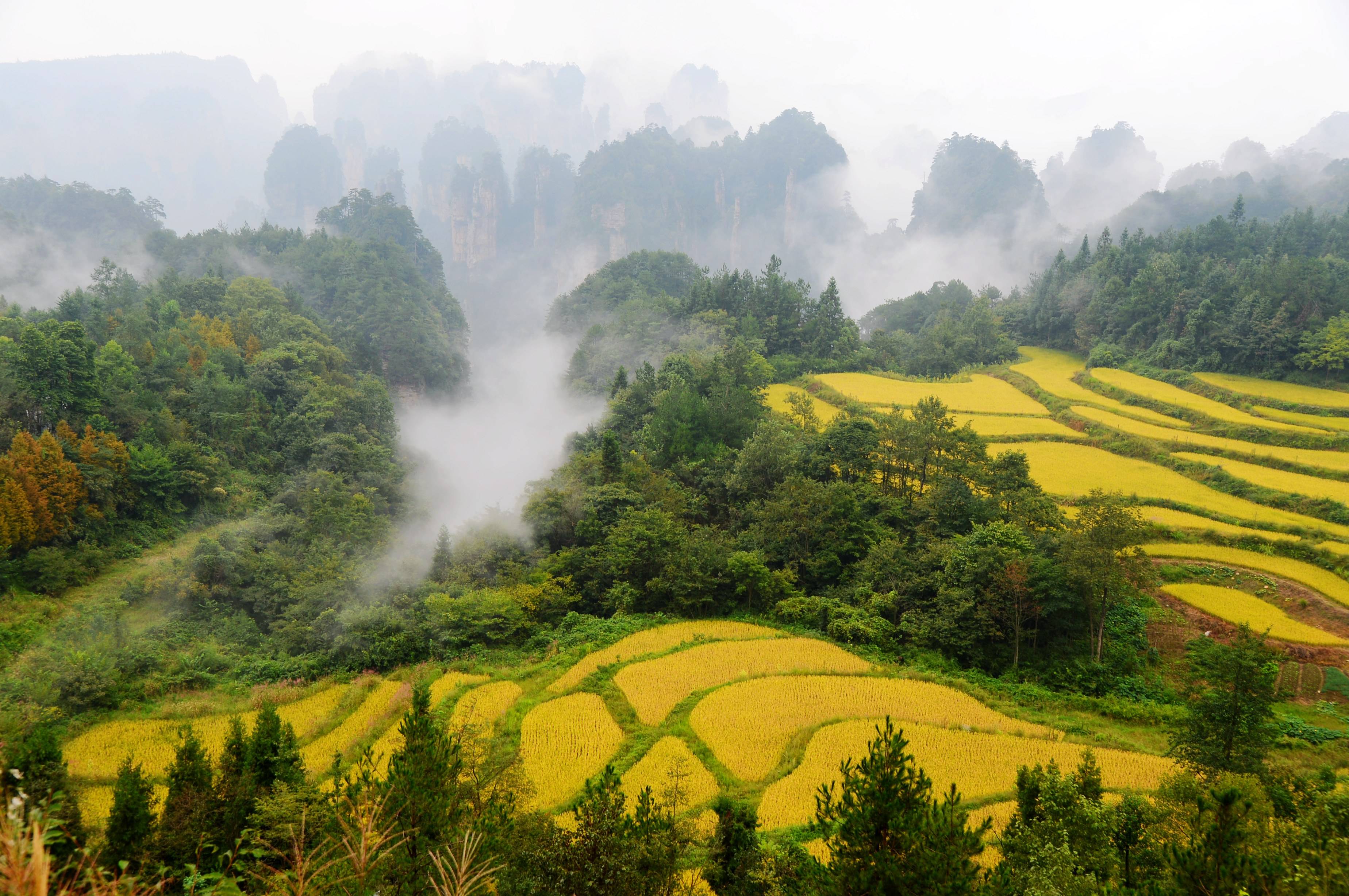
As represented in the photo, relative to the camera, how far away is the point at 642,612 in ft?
54.1

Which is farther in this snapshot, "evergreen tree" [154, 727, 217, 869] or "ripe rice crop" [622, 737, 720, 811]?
"ripe rice crop" [622, 737, 720, 811]

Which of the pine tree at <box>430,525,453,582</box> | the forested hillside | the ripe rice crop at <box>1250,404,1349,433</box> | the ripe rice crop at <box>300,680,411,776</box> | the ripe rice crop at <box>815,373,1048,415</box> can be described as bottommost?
the ripe rice crop at <box>300,680,411,776</box>

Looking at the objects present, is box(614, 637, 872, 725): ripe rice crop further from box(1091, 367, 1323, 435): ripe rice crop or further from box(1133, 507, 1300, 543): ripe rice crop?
box(1091, 367, 1323, 435): ripe rice crop

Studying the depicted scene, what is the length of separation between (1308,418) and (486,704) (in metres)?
25.9

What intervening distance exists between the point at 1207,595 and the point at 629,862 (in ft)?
50.3

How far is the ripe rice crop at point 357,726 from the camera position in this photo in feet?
35.6

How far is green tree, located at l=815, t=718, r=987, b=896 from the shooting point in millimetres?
5184

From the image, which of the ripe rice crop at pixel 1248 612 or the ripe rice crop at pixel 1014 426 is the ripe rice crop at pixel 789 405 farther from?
the ripe rice crop at pixel 1248 612

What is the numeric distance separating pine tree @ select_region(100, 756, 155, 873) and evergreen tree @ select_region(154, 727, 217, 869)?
0.22 meters

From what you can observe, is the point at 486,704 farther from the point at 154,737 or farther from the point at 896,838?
the point at 896,838

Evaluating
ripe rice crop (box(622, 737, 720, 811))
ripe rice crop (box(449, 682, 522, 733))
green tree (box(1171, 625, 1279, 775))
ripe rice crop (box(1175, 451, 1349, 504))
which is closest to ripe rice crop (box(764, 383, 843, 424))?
ripe rice crop (box(1175, 451, 1349, 504))

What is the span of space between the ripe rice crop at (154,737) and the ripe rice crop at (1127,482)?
18.0m

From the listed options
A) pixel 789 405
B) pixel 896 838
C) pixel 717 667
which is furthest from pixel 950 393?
pixel 896 838

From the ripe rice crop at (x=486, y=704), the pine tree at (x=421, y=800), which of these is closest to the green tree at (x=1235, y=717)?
the pine tree at (x=421, y=800)
